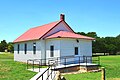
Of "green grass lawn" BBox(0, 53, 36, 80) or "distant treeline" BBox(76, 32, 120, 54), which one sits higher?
"distant treeline" BBox(76, 32, 120, 54)

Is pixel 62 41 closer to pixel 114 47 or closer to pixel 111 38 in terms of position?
pixel 114 47

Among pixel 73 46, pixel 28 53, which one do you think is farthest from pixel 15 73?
pixel 28 53

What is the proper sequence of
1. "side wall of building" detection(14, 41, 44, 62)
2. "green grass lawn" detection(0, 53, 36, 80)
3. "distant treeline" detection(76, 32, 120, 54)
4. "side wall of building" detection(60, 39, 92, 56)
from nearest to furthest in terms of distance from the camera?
1. "green grass lawn" detection(0, 53, 36, 80)
2. "side wall of building" detection(60, 39, 92, 56)
3. "side wall of building" detection(14, 41, 44, 62)
4. "distant treeline" detection(76, 32, 120, 54)

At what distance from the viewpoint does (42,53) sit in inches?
1198

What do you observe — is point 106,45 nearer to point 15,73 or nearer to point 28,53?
point 28,53

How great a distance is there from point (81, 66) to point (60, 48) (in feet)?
13.6

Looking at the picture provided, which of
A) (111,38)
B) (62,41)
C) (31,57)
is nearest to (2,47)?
(111,38)

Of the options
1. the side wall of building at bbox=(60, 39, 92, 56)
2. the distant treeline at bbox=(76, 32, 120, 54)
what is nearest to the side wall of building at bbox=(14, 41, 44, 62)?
the side wall of building at bbox=(60, 39, 92, 56)

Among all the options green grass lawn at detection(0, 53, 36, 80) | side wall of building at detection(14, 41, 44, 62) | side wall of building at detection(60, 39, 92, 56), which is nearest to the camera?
green grass lawn at detection(0, 53, 36, 80)

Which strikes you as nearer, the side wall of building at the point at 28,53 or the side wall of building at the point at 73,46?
the side wall of building at the point at 73,46

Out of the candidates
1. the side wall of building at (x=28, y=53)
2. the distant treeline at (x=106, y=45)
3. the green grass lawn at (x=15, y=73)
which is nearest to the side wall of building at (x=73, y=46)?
the side wall of building at (x=28, y=53)

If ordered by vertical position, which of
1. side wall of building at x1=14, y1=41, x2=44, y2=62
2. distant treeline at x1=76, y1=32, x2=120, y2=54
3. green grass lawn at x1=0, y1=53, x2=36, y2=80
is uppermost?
distant treeline at x1=76, y1=32, x2=120, y2=54

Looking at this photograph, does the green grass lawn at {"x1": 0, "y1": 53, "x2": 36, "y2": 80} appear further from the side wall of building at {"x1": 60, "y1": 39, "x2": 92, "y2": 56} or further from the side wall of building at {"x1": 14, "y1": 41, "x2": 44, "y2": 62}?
the side wall of building at {"x1": 60, "y1": 39, "x2": 92, "y2": 56}

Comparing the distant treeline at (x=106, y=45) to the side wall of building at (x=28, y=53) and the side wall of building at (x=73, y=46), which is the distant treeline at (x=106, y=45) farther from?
the side wall of building at (x=73, y=46)
